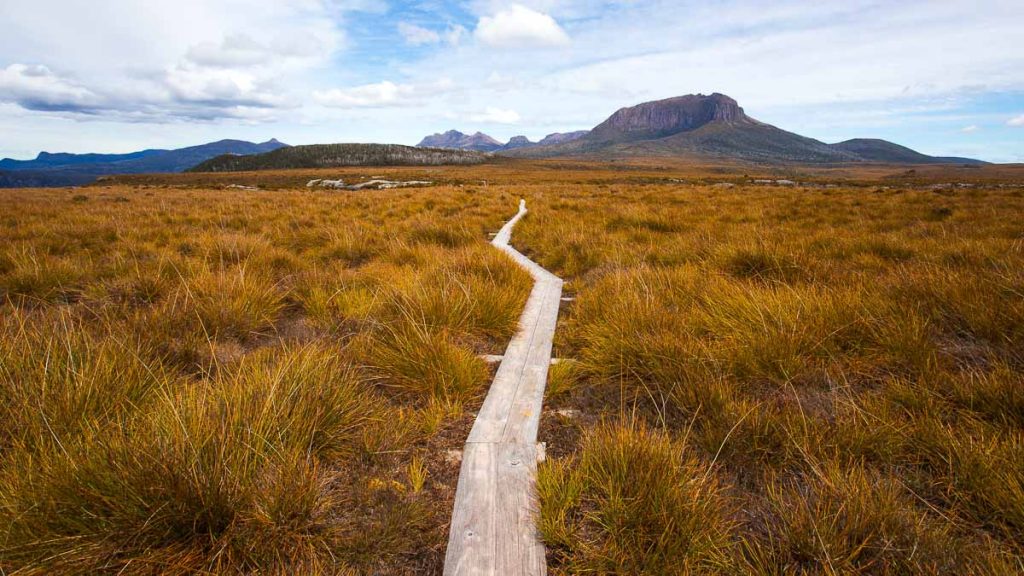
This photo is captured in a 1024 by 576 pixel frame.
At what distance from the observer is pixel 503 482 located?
6.45 feet

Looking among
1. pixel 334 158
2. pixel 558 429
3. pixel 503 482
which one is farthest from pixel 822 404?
pixel 334 158

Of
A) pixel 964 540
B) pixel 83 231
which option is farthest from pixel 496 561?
pixel 83 231

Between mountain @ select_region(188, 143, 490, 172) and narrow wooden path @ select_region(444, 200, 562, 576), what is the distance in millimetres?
163020

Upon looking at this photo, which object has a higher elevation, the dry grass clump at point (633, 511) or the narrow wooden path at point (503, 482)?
the dry grass clump at point (633, 511)

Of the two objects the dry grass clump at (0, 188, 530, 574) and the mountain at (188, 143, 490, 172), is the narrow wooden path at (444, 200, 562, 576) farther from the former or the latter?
the mountain at (188, 143, 490, 172)

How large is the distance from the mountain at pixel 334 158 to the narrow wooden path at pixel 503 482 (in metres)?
163

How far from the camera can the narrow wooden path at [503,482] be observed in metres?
1.58

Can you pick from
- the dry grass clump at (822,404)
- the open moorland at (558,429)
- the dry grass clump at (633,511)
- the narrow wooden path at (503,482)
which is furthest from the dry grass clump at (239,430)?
the dry grass clump at (822,404)

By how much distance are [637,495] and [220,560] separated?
1521mm

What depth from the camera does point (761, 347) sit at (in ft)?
9.20

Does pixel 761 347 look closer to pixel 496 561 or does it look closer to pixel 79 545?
pixel 496 561

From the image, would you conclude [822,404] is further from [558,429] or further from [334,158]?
[334,158]

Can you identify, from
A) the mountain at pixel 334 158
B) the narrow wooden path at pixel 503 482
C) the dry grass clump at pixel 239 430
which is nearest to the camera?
the dry grass clump at pixel 239 430

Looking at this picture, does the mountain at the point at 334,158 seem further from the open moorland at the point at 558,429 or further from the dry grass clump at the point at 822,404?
the dry grass clump at the point at 822,404
